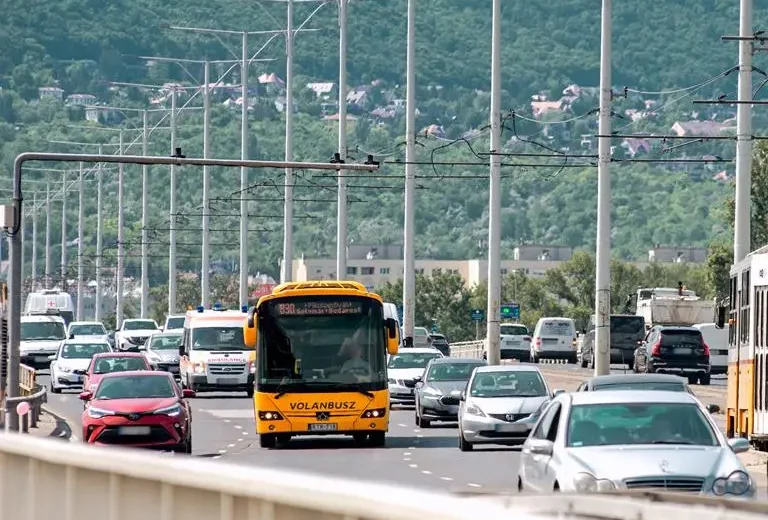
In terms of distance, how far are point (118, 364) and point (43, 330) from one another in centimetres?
3080

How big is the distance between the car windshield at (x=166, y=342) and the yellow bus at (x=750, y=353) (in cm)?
3542

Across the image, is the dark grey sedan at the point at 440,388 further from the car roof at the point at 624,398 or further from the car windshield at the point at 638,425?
the car windshield at the point at 638,425

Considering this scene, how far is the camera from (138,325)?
304 feet

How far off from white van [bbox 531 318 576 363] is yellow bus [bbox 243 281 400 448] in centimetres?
6145

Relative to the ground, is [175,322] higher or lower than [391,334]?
lower

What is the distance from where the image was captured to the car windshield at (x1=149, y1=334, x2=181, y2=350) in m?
69.8

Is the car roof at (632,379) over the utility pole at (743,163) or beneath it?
beneath

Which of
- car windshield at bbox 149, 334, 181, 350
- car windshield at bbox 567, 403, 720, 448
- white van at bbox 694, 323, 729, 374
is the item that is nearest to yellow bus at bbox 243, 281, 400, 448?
car windshield at bbox 567, 403, 720, 448

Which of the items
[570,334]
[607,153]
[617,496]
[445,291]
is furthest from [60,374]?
[445,291]

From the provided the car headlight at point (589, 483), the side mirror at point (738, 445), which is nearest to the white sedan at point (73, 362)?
the side mirror at point (738, 445)

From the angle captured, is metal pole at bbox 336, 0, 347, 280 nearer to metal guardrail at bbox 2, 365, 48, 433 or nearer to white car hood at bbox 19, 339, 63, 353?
white car hood at bbox 19, 339, 63, 353

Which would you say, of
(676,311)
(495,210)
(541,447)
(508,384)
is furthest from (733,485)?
(676,311)

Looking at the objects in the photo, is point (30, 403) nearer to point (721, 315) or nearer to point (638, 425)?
point (721, 315)

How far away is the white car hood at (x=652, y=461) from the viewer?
59.4ft
